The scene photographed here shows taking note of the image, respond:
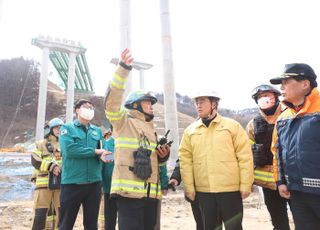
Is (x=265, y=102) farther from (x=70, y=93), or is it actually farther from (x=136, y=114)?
(x=70, y=93)

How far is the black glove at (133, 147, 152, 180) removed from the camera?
2.63 meters

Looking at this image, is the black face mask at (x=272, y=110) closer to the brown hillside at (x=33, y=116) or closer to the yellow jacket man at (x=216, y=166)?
the yellow jacket man at (x=216, y=166)

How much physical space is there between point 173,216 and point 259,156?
387cm

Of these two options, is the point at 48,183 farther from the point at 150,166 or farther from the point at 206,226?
the point at 206,226

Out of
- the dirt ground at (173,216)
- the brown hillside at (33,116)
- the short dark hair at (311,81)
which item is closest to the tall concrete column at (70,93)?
the brown hillside at (33,116)

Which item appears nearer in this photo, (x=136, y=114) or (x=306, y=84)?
(x=306, y=84)

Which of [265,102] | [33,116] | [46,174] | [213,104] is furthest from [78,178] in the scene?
[33,116]

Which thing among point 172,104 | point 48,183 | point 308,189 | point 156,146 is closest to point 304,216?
point 308,189

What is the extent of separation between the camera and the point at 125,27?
16.2m

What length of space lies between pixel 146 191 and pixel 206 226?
74 cm

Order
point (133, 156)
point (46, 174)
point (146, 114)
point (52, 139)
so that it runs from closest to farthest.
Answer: point (133, 156), point (146, 114), point (46, 174), point (52, 139)

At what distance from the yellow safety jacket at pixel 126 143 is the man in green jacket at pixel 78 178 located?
521 millimetres

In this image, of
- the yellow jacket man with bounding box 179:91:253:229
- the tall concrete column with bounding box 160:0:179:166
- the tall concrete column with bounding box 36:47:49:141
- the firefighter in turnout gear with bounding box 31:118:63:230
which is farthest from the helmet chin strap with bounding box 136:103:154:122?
the tall concrete column with bounding box 36:47:49:141

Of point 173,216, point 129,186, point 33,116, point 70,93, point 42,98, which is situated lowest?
point 173,216
